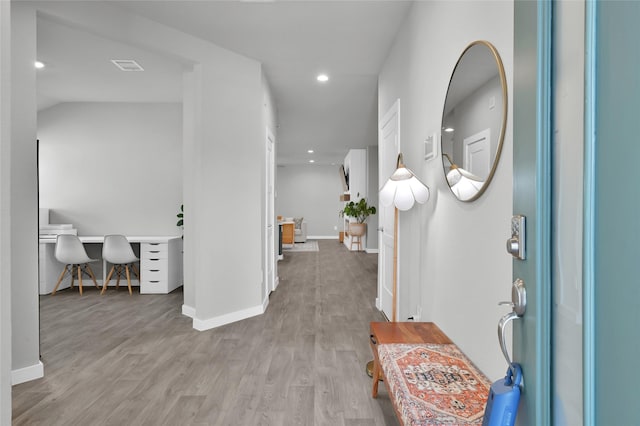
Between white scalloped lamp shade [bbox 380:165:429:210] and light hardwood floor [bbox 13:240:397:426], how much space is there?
1206 millimetres

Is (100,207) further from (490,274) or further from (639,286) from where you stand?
(639,286)

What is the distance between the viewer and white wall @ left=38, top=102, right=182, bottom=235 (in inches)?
207

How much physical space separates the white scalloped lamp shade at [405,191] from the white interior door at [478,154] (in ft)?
1.69

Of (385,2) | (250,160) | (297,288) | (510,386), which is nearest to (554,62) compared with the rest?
(510,386)

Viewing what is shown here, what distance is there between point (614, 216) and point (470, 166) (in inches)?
49.1

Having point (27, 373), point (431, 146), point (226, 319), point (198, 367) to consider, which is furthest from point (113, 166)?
point (431, 146)

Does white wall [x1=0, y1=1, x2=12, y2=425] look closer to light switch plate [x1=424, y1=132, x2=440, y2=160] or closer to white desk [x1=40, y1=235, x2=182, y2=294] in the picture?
light switch plate [x1=424, y1=132, x2=440, y2=160]

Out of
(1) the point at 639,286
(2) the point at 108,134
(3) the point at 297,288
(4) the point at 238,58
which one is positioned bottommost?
(3) the point at 297,288

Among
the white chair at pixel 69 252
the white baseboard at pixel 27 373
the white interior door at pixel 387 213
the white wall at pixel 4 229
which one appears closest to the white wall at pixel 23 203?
the white baseboard at pixel 27 373

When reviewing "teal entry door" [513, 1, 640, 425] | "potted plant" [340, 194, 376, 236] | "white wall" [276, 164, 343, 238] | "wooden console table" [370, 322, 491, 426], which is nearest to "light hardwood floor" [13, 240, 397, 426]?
"wooden console table" [370, 322, 491, 426]

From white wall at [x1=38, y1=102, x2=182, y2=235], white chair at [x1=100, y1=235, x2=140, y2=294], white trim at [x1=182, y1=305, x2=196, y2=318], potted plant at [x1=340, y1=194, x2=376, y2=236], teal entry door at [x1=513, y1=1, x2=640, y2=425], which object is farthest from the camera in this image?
potted plant at [x1=340, y1=194, x2=376, y2=236]

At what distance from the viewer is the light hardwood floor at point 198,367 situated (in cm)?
201

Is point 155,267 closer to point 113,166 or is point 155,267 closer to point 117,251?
point 117,251

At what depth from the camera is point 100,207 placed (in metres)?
5.33
